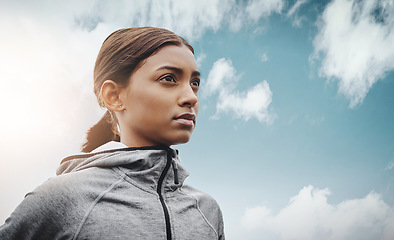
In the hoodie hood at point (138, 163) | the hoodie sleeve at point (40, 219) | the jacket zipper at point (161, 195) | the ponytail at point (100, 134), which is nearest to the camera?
the hoodie sleeve at point (40, 219)

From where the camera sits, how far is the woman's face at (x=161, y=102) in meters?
1.96

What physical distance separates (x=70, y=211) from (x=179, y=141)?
0.73 metres

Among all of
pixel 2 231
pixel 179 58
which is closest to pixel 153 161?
pixel 179 58

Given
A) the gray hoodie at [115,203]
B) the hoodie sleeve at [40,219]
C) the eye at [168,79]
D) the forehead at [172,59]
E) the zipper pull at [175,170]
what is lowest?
the hoodie sleeve at [40,219]

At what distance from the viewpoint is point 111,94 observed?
7.17ft

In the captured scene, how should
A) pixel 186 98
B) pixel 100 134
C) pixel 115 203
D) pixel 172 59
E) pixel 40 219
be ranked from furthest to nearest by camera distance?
1. pixel 100 134
2. pixel 172 59
3. pixel 186 98
4. pixel 115 203
5. pixel 40 219

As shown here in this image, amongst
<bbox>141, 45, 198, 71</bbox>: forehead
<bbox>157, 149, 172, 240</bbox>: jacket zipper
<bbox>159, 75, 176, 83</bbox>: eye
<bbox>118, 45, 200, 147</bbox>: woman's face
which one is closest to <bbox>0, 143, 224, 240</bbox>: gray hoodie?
<bbox>157, 149, 172, 240</bbox>: jacket zipper

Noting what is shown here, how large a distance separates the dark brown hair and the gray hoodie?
1.43ft

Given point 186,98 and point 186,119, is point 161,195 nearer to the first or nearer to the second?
point 186,119

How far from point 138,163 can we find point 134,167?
0.04 meters

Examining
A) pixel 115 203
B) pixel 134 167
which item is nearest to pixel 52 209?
pixel 115 203

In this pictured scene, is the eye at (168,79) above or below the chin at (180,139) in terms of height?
above

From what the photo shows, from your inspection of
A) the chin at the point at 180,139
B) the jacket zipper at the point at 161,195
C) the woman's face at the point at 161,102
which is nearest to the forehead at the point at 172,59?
the woman's face at the point at 161,102

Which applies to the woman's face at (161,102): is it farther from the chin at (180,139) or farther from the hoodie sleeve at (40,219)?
the hoodie sleeve at (40,219)
